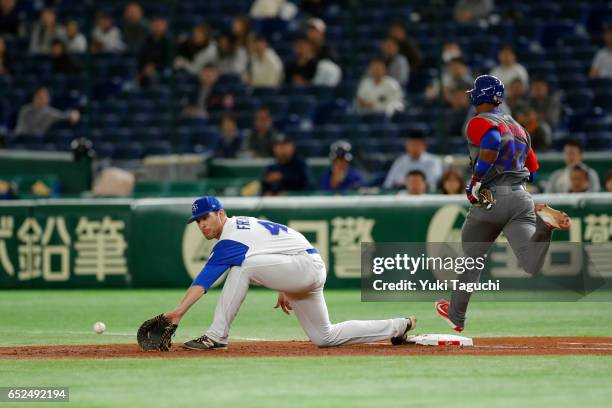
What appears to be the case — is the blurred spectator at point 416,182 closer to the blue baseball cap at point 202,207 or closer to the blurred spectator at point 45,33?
the blue baseball cap at point 202,207

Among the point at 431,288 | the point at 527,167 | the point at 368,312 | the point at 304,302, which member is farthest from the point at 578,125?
the point at 304,302

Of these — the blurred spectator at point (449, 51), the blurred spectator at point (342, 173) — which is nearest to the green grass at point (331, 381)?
the blurred spectator at point (342, 173)

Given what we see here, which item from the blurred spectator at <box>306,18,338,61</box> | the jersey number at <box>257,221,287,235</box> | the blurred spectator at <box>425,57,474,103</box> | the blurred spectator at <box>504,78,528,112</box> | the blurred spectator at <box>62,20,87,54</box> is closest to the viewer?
the jersey number at <box>257,221,287,235</box>

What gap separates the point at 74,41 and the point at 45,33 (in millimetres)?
499

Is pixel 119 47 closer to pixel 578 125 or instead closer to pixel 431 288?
pixel 578 125

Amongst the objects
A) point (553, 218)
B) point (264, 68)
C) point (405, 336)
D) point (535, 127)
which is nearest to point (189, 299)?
point (405, 336)

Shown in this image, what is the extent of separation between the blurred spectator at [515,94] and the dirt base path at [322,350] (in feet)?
27.1

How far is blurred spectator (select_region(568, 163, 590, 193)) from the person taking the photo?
15375 mm

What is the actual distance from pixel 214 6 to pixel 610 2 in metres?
6.65

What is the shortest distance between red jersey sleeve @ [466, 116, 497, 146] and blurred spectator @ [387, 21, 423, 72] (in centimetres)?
1034

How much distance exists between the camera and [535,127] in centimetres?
1744

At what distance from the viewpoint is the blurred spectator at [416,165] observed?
53.7 feet

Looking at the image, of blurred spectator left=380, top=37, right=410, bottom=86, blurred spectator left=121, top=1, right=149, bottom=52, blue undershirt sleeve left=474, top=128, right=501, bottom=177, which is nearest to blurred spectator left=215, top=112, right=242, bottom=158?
blurred spectator left=380, top=37, right=410, bottom=86

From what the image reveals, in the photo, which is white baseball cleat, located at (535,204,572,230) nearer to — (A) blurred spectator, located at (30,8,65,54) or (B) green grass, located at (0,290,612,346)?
(B) green grass, located at (0,290,612,346)
